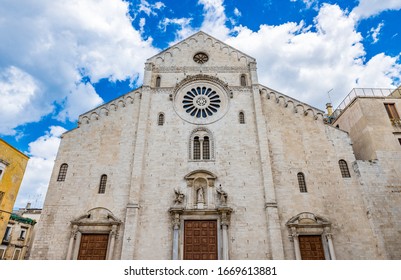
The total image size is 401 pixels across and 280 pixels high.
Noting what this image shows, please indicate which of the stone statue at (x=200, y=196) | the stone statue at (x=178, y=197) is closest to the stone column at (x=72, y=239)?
the stone statue at (x=178, y=197)

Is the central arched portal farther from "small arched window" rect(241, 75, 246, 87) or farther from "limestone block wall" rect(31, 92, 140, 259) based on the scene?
"small arched window" rect(241, 75, 246, 87)

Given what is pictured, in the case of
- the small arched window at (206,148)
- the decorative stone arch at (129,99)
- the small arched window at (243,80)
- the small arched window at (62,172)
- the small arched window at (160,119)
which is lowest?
the small arched window at (62,172)

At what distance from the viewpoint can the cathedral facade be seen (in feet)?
Result: 50.9

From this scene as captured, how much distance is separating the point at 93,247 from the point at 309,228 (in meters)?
12.5

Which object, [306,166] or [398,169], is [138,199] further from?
[398,169]

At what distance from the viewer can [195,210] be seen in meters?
16.2

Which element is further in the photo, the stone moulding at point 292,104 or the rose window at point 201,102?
the rose window at point 201,102

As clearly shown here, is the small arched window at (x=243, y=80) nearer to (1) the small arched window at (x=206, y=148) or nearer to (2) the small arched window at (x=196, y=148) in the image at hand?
(1) the small arched window at (x=206, y=148)

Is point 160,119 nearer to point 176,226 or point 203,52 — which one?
point 203,52

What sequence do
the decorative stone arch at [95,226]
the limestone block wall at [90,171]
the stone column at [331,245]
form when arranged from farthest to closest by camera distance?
the limestone block wall at [90,171] → the decorative stone arch at [95,226] → the stone column at [331,245]

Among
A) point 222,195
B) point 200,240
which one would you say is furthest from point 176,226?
point 222,195

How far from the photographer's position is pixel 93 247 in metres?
15.8

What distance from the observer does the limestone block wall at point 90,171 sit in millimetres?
16078

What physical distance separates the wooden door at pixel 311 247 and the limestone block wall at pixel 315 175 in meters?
0.70
